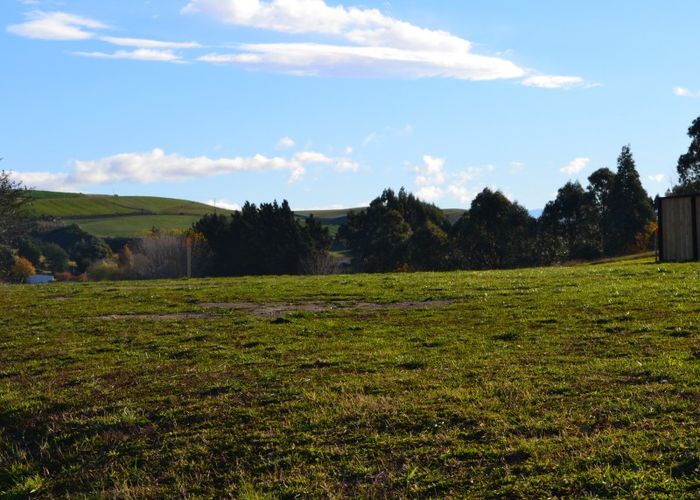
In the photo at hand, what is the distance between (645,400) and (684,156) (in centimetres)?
7901

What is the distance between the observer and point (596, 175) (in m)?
81.3

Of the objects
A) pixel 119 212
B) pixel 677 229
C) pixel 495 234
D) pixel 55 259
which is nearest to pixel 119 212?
pixel 119 212

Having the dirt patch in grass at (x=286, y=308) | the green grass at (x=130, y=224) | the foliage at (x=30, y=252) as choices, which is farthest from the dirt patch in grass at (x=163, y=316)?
the green grass at (x=130, y=224)

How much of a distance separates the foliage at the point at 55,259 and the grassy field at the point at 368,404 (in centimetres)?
10819

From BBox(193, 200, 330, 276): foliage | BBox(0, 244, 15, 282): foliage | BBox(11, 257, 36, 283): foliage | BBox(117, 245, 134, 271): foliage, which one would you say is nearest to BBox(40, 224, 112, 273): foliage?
BBox(117, 245, 134, 271): foliage

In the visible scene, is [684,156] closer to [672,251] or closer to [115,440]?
[672,251]

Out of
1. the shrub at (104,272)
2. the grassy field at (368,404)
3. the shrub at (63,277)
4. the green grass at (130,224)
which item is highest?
the green grass at (130,224)

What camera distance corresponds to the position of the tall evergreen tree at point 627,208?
257 feet

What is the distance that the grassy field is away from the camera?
7.63 m

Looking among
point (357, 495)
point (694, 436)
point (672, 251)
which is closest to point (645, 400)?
point (694, 436)

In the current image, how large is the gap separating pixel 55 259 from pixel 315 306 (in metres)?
109

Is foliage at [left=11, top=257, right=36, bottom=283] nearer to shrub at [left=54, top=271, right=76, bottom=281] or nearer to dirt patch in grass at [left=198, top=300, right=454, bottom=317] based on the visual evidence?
shrub at [left=54, top=271, right=76, bottom=281]

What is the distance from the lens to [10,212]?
2766 inches

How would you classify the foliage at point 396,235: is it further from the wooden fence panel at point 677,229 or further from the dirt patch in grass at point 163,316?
the dirt patch in grass at point 163,316
